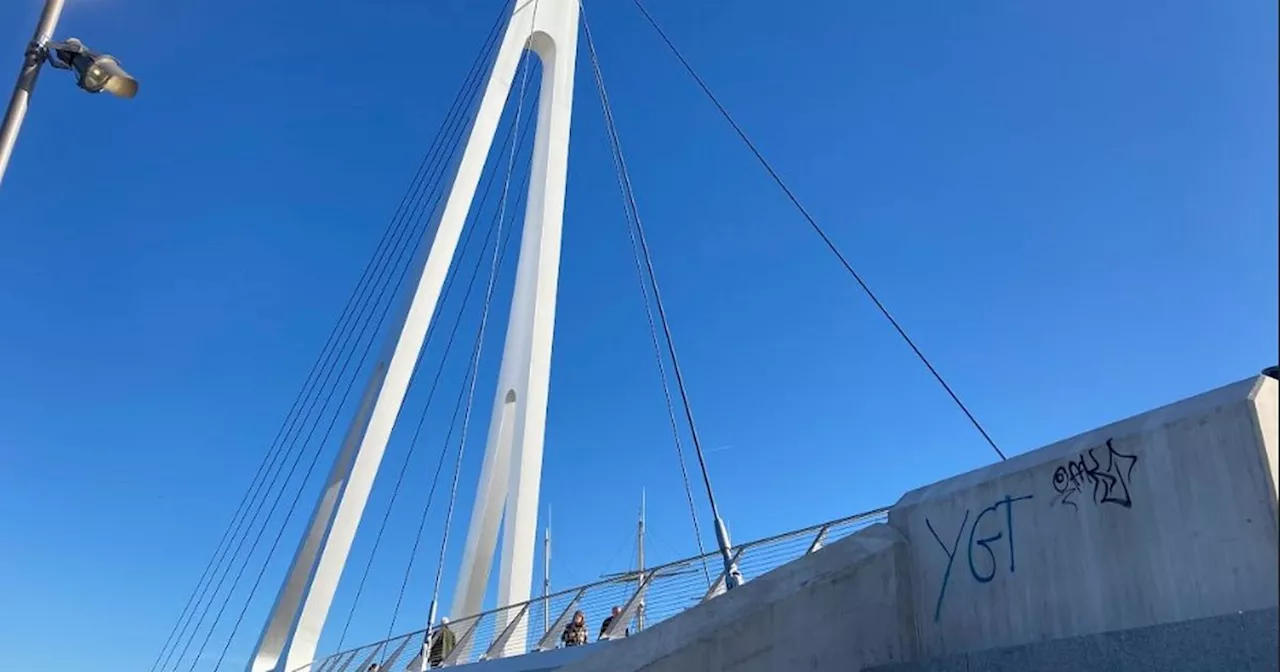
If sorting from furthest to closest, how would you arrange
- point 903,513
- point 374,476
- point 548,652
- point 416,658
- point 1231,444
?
point 374,476
point 416,658
point 548,652
point 903,513
point 1231,444

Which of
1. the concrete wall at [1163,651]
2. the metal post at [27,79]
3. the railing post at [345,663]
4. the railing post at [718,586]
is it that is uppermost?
the metal post at [27,79]

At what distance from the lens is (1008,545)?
6.50m

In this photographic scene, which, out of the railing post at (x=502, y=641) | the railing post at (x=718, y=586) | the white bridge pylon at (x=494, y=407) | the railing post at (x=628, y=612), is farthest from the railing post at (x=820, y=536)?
the white bridge pylon at (x=494, y=407)

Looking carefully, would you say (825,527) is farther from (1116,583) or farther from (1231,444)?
(1231,444)

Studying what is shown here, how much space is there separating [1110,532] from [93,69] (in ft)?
21.6

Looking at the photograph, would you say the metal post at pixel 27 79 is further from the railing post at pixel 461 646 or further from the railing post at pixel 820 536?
the railing post at pixel 461 646

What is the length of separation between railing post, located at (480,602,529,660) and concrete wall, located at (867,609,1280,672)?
7.09 m

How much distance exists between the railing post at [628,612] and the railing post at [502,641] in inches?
92.4

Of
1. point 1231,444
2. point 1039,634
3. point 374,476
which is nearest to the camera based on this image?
point 1231,444

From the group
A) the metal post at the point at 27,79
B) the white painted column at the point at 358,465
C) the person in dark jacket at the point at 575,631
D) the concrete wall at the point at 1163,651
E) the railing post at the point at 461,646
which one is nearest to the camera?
the concrete wall at the point at 1163,651

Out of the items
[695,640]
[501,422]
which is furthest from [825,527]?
[501,422]

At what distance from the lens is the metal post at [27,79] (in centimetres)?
558

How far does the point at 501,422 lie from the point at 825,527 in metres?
9.82

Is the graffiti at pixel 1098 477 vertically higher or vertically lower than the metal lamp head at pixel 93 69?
lower
